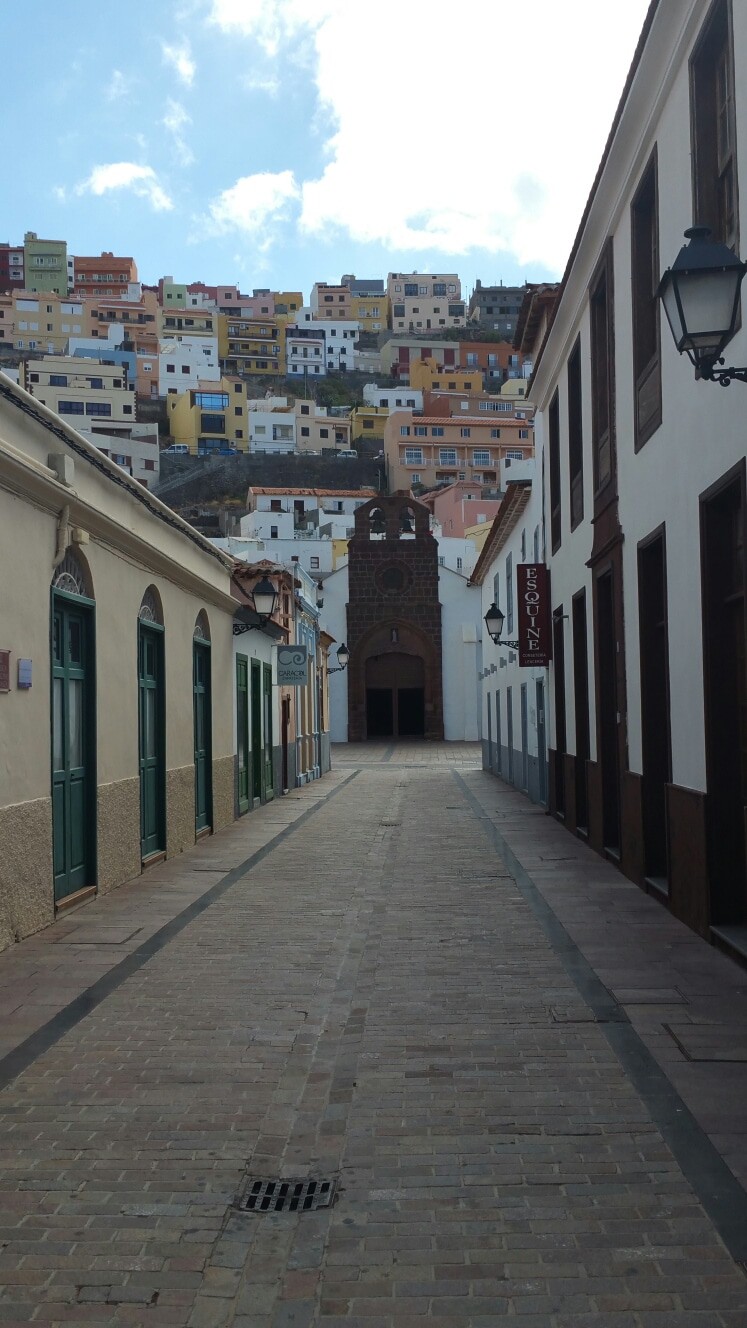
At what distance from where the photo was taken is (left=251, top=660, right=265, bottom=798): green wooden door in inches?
853

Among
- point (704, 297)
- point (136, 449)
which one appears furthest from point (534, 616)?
point (136, 449)

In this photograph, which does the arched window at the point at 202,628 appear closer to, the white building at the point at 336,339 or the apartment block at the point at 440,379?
the apartment block at the point at 440,379

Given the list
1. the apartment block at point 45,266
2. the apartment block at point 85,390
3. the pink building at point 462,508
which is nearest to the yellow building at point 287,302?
the apartment block at point 45,266

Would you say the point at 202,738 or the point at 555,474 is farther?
the point at 555,474

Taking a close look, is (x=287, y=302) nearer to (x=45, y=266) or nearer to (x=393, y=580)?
(x=45, y=266)

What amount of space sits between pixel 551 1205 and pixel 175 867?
31.4 feet

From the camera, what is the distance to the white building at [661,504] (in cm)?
824

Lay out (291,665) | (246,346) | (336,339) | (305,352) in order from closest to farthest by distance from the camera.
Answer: (291,665), (246,346), (305,352), (336,339)

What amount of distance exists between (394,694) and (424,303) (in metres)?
101

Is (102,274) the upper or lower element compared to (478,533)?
upper

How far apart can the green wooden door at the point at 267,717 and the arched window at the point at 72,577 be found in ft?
40.3

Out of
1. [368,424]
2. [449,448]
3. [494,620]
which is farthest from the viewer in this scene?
[368,424]

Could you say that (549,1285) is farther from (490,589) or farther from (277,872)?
(490,589)

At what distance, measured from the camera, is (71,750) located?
33.9 feet
